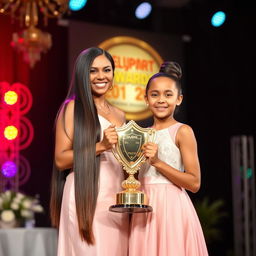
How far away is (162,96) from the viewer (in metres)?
2.90

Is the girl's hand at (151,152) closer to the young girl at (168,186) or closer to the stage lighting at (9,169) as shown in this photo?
the young girl at (168,186)

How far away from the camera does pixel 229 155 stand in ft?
29.6

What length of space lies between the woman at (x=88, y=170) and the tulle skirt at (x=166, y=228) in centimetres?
11

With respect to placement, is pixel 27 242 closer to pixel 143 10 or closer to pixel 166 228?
pixel 166 228

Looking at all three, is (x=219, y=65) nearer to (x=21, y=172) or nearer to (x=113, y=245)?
(x=21, y=172)

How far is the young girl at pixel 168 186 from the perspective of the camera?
9.11 feet

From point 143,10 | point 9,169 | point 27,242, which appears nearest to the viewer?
point 27,242

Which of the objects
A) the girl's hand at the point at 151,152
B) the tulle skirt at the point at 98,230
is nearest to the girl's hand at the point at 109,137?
the girl's hand at the point at 151,152

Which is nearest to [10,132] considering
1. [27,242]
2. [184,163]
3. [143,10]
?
[27,242]

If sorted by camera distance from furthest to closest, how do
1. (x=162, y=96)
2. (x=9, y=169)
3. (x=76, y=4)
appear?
(x=76, y=4), (x=9, y=169), (x=162, y=96)

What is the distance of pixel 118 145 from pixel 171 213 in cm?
41

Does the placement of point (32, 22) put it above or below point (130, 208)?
above

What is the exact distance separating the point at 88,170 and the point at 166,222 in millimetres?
439

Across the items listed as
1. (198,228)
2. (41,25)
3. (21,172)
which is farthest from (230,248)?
Answer: (198,228)
